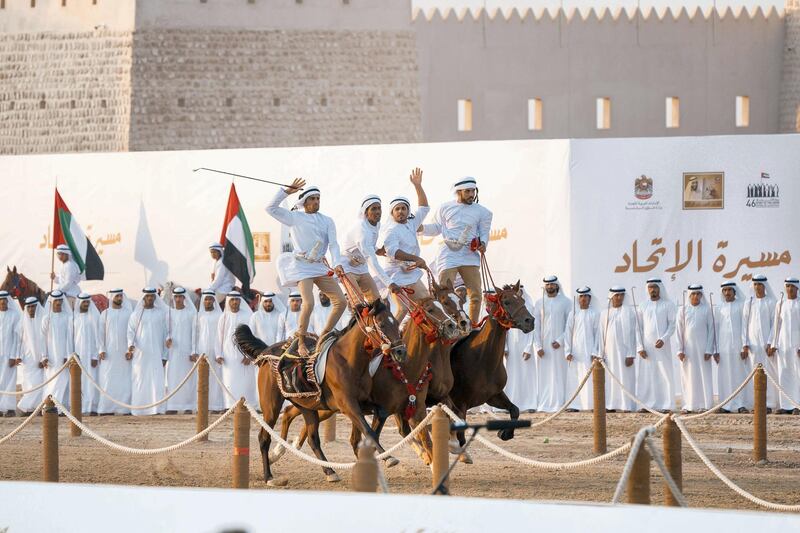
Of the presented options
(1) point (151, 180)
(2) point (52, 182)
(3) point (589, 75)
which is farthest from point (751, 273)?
(3) point (589, 75)

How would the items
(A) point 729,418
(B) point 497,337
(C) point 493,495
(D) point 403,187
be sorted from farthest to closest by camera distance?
(D) point 403,187
(A) point 729,418
(B) point 497,337
(C) point 493,495

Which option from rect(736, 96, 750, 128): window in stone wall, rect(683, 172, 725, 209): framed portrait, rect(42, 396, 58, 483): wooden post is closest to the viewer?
rect(42, 396, 58, 483): wooden post

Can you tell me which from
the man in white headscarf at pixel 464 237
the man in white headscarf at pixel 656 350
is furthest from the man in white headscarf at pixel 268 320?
the man in white headscarf at pixel 464 237

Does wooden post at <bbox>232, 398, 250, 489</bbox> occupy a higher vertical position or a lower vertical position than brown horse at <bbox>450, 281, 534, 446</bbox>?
lower

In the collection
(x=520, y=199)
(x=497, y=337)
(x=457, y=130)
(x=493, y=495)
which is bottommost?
(x=493, y=495)

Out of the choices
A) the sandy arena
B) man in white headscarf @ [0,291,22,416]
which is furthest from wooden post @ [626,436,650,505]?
man in white headscarf @ [0,291,22,416]

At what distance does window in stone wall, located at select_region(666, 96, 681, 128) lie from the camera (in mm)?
35375

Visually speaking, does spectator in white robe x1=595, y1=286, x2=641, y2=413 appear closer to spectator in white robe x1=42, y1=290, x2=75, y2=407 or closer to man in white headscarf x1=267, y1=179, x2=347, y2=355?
man in white headscarf x1=267, y1=179, x2=347, y2=355

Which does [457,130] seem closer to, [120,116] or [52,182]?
[120,116]

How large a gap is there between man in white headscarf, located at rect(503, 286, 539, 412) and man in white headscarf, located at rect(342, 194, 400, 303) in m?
6.13

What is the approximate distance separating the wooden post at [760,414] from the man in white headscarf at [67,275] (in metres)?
10.8

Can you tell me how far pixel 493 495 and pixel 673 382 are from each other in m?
8.49

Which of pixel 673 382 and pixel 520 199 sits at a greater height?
pixel 520 199

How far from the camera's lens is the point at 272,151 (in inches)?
867
